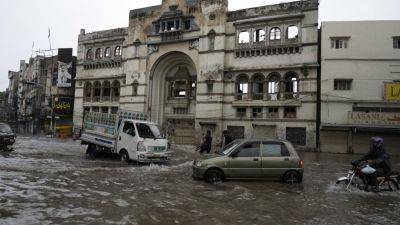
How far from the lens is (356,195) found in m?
11.7

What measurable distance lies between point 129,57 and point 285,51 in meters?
16.7

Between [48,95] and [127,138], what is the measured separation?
43.4 metres

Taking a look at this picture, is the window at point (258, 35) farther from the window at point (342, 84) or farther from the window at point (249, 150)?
the window at point (249, 150)

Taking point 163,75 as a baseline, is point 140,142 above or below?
below

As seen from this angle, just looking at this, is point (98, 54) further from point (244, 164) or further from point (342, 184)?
point (342, 184)

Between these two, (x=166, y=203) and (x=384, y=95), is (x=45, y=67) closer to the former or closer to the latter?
(x=384, y=95)

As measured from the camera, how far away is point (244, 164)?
1334 cm

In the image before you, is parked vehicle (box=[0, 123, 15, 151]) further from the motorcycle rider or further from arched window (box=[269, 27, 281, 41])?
arched window (box=[269, 27, 281, 41])

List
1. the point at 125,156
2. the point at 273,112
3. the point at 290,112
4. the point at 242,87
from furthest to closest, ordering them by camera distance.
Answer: the point at 242,87 → the point at 273,112 → the point at 290,112 → the point at 125,156

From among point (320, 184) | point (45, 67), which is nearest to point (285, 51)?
point (320, 184)

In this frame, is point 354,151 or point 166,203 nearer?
point 166,203

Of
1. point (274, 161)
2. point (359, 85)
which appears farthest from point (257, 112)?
point (274, 161)

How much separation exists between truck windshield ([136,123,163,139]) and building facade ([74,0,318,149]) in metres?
16.1

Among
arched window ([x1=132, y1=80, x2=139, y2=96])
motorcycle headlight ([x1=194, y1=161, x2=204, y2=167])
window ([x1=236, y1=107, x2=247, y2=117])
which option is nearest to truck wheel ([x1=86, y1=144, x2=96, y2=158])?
motorcycle headlight ([x1=194, y1=161, x2=204, y2=167])
